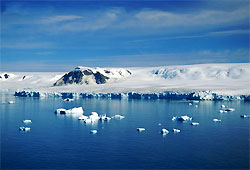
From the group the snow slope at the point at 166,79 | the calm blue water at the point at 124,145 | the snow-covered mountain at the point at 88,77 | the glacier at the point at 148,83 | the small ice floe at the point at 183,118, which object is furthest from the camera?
the snow-covered mountain at the point at 88,77

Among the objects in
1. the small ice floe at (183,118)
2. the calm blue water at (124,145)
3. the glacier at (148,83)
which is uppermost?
the glacier at (148,83)

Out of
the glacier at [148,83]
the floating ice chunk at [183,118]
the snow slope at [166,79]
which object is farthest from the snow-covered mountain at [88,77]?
the floating ice chunk at [183,118]

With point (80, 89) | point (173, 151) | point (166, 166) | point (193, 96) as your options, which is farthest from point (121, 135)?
point (80, 89)

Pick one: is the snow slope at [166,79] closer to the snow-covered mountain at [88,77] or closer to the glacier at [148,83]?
the glacier at [148,83]

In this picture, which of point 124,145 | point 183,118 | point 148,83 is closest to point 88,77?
point 148,83

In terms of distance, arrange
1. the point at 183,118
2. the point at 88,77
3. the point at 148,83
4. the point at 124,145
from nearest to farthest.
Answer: the point at 124,145
the point at 183,118
the point at 148,83
the point at 88,77

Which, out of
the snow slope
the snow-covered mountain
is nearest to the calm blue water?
the snow slope

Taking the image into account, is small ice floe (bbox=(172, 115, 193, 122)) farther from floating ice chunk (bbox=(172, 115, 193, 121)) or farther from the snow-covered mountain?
the snow-covered mountain

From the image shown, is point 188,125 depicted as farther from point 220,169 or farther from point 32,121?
point 32,121

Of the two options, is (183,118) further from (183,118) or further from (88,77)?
(88,77)
